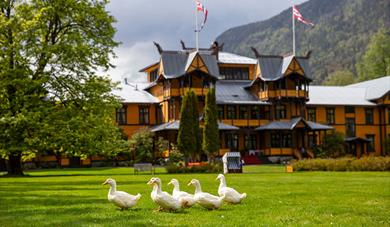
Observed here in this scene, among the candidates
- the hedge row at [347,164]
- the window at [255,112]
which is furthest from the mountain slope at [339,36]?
the hedge row at [347,164]

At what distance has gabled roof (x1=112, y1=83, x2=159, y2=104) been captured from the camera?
60.9 meters

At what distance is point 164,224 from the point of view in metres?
10.7

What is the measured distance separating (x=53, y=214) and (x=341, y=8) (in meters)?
185

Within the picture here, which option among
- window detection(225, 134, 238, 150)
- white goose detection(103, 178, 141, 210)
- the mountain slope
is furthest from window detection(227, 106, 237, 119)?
the mountain slope

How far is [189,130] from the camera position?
144ft

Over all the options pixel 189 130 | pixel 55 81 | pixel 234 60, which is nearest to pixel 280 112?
pixel 234 60

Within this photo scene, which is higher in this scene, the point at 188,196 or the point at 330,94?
the point at 330,94

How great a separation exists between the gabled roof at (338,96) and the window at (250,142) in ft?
23.9

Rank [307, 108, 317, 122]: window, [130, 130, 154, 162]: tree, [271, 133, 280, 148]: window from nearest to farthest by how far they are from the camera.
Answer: [130, 130, 154, 162]: tree < [271, 133, 280, 148]: window < [307, 108, 317, 122]: window

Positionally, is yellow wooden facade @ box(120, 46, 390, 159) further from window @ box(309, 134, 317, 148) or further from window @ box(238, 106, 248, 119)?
window @ box(309, 134, 317, 148)

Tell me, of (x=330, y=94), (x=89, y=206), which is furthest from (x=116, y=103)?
(x=330, y=94)

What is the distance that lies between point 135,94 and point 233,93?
9.80 meters

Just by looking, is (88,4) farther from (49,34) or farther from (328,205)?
(328,205)

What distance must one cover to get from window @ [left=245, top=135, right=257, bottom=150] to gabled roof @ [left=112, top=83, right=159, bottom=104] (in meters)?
9.57
